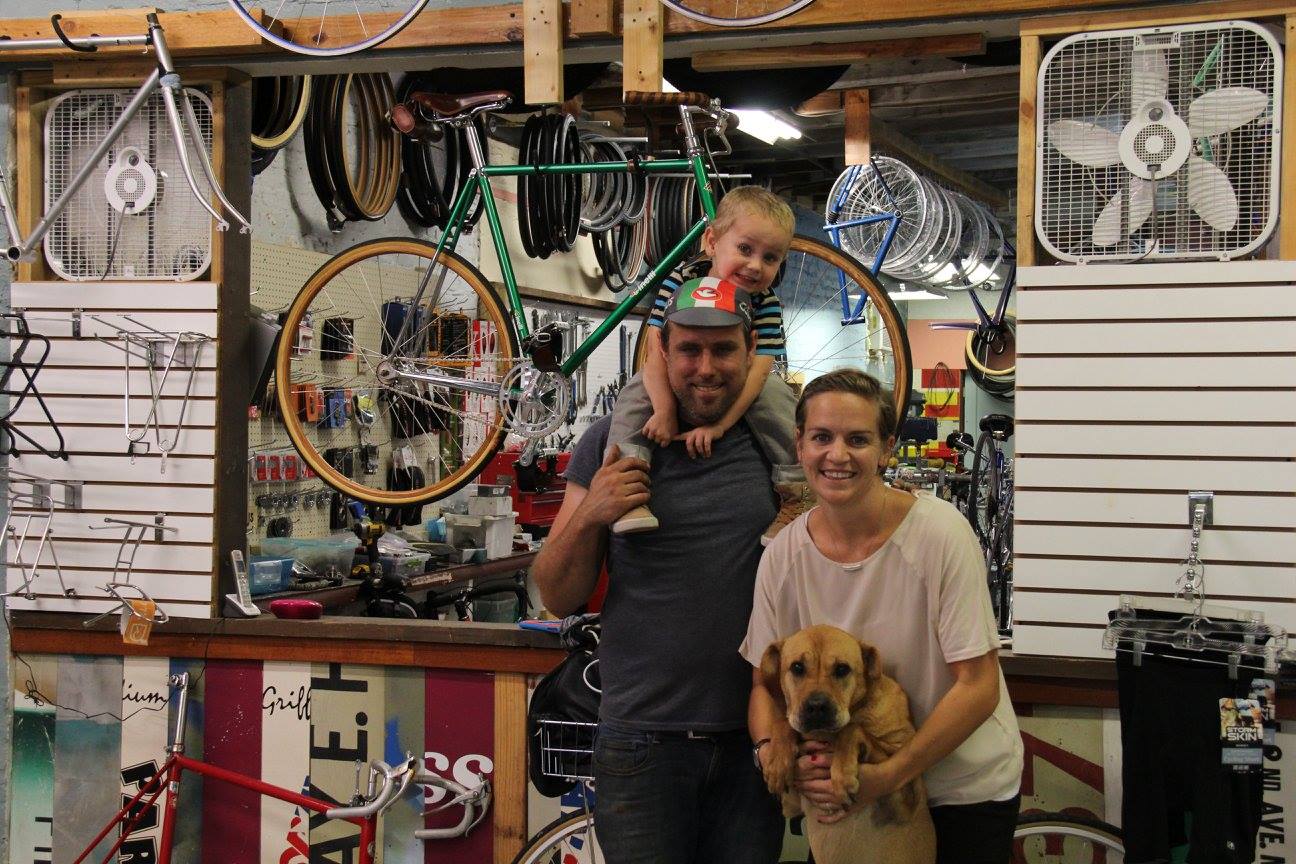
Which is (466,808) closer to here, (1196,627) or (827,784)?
(827,784)

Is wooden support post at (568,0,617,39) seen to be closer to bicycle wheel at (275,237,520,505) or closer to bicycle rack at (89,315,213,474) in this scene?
bicycle wheel at (275,237,520,505)

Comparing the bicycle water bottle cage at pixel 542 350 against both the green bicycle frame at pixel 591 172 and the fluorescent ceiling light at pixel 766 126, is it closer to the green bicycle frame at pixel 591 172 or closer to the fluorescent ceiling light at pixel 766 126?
Result: the green bicycle frame at pixel 591 172

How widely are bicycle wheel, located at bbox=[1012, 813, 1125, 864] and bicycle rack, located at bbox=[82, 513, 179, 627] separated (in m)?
2.63

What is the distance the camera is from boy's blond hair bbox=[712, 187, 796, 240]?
3.07 metres

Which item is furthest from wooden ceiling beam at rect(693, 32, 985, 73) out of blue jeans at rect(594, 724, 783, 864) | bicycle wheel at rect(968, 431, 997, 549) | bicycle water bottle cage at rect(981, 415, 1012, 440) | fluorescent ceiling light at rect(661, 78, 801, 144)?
bicycle wheel at rect(968, 431, 997, 549)

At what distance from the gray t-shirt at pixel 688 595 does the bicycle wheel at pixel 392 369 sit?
1550mm

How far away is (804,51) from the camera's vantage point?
12.1 ft

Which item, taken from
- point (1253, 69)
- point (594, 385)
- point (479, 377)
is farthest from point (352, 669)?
point (594, 385)

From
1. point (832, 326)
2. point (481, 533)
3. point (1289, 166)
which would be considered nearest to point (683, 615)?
point (1289, 166)

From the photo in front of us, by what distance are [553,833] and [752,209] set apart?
5.93ft

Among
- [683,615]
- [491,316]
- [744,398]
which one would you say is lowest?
[683,615]

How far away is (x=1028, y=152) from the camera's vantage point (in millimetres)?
3311

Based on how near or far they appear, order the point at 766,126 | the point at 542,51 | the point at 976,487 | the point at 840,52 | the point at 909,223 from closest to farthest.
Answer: the point at 542,51
the point at 840,52
the point at 976,487
the point at 909,223
the point at 766,126

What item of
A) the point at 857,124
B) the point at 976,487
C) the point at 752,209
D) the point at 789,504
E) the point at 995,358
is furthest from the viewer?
the point at 995,358
